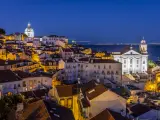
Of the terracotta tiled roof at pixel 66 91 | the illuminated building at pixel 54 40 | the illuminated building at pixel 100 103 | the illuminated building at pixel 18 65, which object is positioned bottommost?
the illuminated building at pixel 100 103

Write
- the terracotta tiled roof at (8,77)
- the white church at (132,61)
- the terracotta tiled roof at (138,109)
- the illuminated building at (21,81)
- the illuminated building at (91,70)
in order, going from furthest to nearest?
the white church at (132,61), the illuminated building at (91,70), the terracotta tiled roof at (8,77), the illuminated building at (21,81), the terracotta tiled roof at (138,109)

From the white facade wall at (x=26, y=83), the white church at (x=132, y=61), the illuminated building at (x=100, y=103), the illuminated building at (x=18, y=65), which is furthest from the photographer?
the white church at (x=132, y=61)

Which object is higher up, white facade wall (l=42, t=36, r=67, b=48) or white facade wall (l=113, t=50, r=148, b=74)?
white facade wall (l=42, t=36, r=67, b=48)

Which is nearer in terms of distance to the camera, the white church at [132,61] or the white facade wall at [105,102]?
the white facade wall at [105,102]

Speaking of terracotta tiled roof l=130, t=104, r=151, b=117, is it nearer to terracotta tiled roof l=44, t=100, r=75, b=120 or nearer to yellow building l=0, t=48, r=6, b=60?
terracotta tiled roof l=44, t=100, r=75, b=120

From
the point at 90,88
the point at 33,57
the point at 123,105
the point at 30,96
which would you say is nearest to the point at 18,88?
the point at 30,96

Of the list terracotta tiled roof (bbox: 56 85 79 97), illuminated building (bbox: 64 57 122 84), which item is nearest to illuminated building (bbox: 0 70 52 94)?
terracotta tiled roof (bbox: 56 85 79 97)

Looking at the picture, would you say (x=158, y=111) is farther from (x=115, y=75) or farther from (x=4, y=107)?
(x=115, y=75)

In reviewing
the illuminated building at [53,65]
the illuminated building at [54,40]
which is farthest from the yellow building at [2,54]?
the illuminated building at [54,40]

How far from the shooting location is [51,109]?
23.2 meters

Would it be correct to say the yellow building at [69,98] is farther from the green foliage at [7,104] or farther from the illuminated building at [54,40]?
the illuminated building at [54,40]

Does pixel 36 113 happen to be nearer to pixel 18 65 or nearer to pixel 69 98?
pixel 69 98

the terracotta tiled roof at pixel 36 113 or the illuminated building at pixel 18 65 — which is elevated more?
the illuminated building at pixel 18 65

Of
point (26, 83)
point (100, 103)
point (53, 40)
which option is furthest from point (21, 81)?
point (53, 40)
